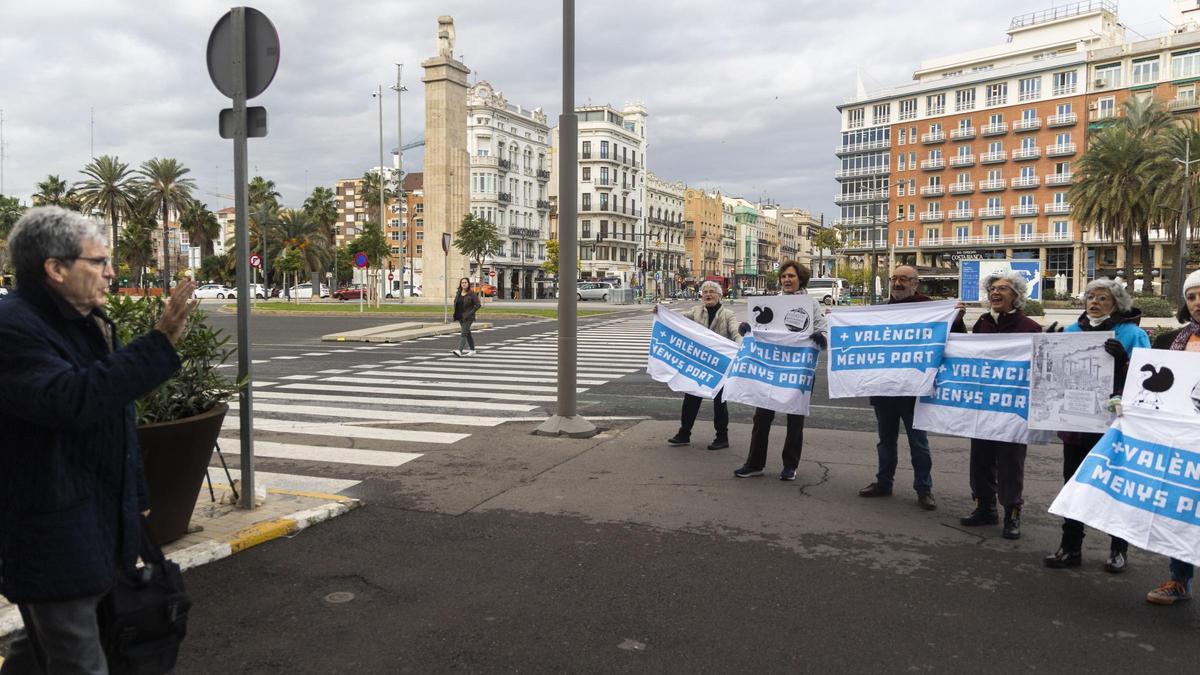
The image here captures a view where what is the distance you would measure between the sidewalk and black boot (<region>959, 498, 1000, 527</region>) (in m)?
4.55

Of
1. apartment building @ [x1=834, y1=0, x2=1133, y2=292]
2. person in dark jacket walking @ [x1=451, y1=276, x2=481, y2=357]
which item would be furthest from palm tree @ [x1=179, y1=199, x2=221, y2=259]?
apartment building @ [x1=834, y1=0, x2=1133, y2=292]

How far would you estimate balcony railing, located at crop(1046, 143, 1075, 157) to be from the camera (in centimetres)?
8756

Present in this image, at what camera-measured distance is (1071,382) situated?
555 cm

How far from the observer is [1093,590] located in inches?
188

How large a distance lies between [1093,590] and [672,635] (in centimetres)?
256

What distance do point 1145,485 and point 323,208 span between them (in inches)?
3896

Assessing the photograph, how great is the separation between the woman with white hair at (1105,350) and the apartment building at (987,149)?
86.4 m

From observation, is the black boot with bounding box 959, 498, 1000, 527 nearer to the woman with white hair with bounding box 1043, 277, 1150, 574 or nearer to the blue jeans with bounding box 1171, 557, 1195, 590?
the woman with white hair with bounding box 1043, 277, 1150, 574

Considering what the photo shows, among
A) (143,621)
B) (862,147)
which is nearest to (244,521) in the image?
(143,621)

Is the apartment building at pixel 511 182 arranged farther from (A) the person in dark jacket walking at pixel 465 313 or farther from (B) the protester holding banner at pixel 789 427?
(B) the protester holding banner at pixel 789 427

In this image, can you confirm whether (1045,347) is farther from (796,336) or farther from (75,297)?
(75,297)

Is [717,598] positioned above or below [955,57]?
below

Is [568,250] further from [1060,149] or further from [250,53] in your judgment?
[1060,149]

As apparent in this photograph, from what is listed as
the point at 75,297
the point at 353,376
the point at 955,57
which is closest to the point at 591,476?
the point at 75,297
